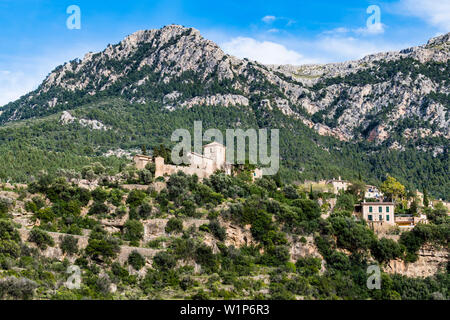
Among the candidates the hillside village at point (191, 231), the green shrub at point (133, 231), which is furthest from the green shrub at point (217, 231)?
the green shrub at point (133, 231)

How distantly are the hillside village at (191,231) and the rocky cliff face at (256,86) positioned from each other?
233ft

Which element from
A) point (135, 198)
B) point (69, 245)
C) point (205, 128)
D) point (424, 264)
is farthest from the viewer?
point (205, 128)

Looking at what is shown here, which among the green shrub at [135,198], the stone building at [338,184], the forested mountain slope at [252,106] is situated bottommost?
the green shrub at [135,198]

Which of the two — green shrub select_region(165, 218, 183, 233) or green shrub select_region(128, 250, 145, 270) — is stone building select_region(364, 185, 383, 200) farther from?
green shrub select_region(128, 250, 145, 270)

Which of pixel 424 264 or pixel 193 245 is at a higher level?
pixel 193 245

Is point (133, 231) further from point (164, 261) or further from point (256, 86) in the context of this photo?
point (256, 86)

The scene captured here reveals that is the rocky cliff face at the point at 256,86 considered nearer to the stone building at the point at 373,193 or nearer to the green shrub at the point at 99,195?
the stone building at the point at 373,193

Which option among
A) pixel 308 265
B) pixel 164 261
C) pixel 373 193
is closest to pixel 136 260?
pixel 164 261

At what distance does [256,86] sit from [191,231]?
96814 mm

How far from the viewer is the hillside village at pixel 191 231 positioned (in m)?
48.3

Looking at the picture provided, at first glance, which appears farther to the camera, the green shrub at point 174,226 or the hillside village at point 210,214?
the green shrub at point 174,226

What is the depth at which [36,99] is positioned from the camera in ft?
522

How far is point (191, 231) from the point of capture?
55.2 meters

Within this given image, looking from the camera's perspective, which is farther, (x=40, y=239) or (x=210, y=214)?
(x=210, y=214)
